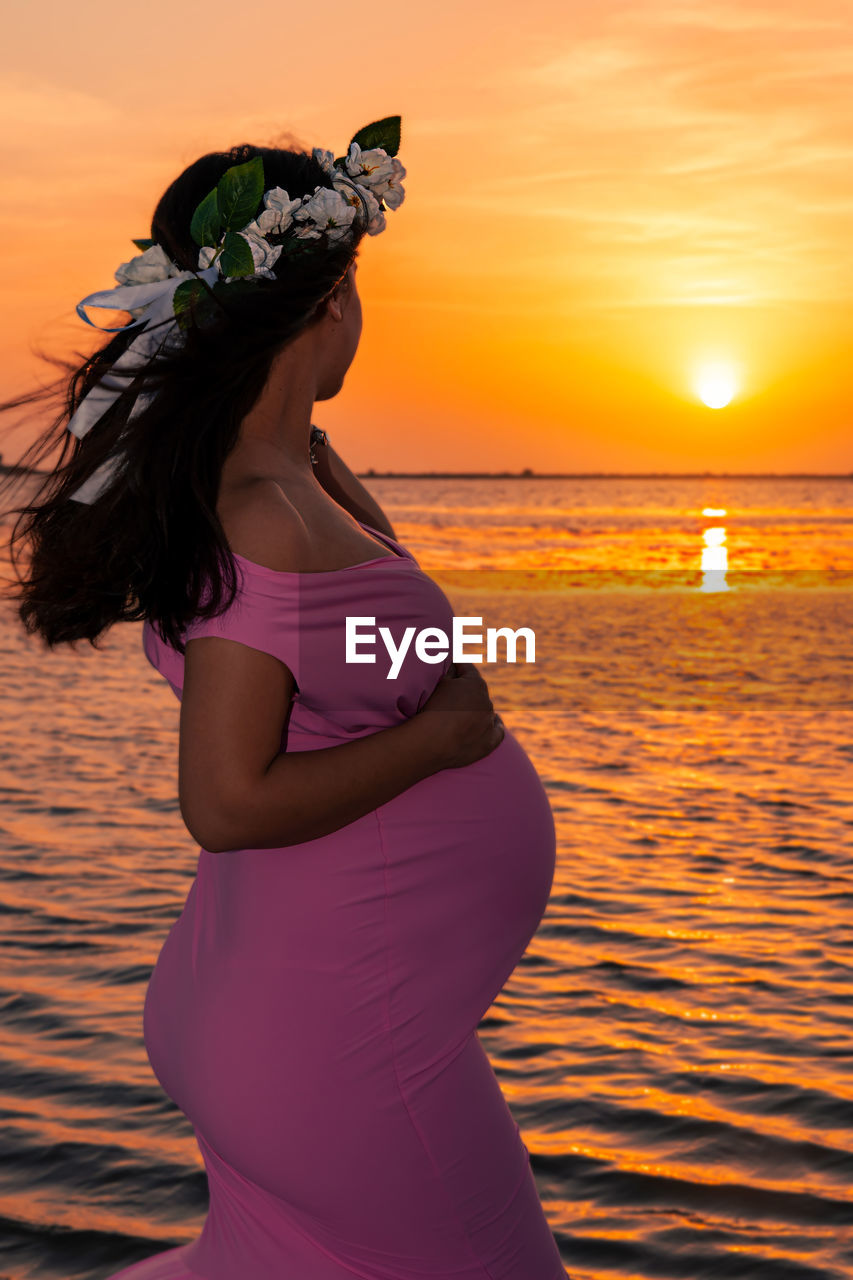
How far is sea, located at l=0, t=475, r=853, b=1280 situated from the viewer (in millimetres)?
3736

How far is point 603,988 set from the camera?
17.4 feet

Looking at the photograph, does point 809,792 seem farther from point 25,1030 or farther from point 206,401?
point 206,401

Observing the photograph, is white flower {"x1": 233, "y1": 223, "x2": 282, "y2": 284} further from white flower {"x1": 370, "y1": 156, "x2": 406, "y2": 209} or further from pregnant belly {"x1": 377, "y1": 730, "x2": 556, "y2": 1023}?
pregnant belly {"x1": 377, "y1": 730, "x2": 556, "y2": 1023}

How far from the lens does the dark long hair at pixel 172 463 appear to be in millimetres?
1644

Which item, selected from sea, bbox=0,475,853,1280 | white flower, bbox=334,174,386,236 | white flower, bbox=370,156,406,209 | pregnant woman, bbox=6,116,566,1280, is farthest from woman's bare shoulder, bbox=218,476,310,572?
sea, bbox=0,475,853,1280

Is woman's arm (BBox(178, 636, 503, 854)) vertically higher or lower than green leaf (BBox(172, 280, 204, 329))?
lower

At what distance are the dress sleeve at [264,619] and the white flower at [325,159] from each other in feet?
2.31

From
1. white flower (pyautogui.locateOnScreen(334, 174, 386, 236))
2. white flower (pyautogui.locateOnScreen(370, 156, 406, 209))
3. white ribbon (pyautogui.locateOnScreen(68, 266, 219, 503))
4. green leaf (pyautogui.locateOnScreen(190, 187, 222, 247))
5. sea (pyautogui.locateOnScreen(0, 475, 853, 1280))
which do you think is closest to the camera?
white ribbon (pyautogui.locateOnScreen(68, 266, 219, 503))

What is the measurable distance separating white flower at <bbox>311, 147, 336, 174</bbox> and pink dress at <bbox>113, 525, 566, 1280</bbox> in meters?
0.63

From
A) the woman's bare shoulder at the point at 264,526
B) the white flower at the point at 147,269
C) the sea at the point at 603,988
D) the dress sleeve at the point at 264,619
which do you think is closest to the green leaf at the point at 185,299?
the white flower at the point at 147,269

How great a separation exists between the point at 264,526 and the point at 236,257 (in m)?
0.39

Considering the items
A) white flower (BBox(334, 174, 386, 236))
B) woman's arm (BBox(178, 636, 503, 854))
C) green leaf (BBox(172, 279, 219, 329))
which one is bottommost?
woman's arm (BBox(178, 636, 503, 854))

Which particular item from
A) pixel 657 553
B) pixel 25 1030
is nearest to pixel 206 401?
pixel 25 1030

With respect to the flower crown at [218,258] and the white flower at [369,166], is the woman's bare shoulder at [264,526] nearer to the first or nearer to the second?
the flower crown at [218,258]
